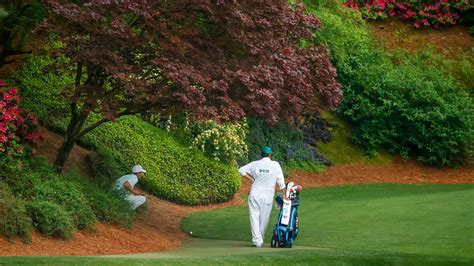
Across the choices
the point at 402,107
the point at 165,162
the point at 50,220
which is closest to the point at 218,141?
the point at 165,162

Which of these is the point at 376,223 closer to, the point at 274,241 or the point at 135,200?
the point at 274,241

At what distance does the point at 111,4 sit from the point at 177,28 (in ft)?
3.92

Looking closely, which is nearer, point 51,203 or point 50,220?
point 50,220

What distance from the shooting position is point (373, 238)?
16266mm

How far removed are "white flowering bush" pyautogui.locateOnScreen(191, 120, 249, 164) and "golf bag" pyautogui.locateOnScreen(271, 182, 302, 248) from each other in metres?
7.82

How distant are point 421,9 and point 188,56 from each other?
20.8 m

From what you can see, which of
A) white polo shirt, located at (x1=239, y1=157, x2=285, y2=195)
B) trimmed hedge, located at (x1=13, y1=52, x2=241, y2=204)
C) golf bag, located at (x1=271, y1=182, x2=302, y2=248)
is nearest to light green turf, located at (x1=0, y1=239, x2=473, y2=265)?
golf bag, located at (x1=271, y1=182, x2=302, y2=248)

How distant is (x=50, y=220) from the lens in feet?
47.4

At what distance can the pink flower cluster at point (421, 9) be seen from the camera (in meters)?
34.2

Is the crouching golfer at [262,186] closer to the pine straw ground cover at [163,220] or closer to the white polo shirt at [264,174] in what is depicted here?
the white polo shirt at [264,174]

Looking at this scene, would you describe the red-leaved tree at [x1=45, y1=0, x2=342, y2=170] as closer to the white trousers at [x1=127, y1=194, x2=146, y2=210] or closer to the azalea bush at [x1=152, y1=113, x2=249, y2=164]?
the white trousers at [x1=127, y1=194, x2=146, y2=210]

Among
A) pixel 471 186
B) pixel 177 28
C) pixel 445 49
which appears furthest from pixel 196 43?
pixel 445 49

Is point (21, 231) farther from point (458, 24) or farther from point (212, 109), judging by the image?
point (458, 24)

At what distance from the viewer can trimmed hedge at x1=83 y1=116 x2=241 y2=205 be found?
69.3 feet
